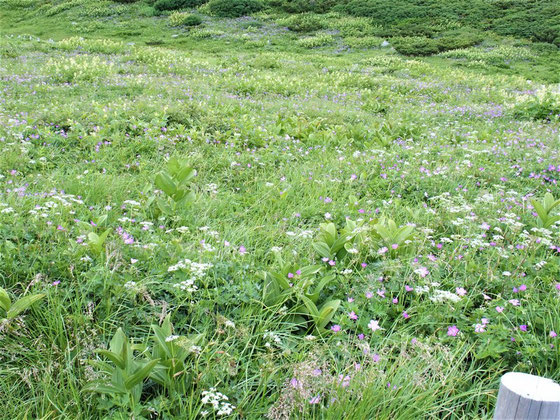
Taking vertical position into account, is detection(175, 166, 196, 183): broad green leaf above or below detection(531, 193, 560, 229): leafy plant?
above

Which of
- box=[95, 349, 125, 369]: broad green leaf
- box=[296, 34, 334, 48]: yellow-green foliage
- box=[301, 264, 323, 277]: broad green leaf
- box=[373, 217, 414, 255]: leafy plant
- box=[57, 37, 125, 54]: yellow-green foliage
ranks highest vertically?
box=[57, 37, 125, 54]: yellow-green foliage

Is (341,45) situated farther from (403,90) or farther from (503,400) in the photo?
(503,400)

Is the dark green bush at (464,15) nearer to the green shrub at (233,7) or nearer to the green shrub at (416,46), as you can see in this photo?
the green shrub at (416,46)

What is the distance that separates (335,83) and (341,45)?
1334 centimetres

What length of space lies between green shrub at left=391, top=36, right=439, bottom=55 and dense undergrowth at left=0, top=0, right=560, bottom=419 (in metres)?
16.4

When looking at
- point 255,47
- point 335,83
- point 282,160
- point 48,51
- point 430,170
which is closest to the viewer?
point 430,170

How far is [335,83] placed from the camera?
551 inches

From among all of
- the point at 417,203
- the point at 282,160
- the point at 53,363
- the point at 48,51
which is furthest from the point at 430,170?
the point at 48,51

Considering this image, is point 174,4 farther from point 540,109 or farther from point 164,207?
point 164,207

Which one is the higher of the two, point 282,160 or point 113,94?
point 113,94

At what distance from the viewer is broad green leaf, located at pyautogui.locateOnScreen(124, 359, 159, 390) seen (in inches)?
81.4

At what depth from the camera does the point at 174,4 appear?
1345 inches

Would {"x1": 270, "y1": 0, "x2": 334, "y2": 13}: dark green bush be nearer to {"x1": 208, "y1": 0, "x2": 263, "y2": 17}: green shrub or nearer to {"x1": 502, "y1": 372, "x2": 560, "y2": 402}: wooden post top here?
{"x1": 208, "y1": 0, "x2": 263, "y2": 17}: green shrub

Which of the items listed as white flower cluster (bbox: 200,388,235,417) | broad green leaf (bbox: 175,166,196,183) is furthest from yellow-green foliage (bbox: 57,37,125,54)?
white flower cluster (bbox: 200,388,235,417)
